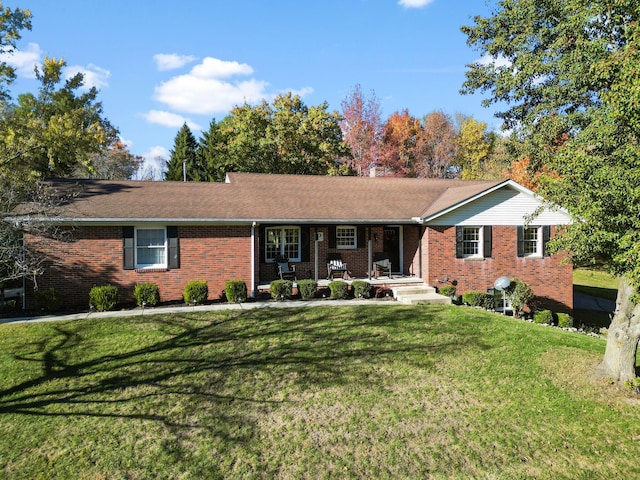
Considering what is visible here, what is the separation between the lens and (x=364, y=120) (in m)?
36.8

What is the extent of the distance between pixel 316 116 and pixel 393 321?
2113cm

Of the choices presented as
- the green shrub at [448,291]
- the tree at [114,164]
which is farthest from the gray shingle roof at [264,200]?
the tree at [114,164]

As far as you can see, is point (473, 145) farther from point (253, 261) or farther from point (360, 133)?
point (253, 261)

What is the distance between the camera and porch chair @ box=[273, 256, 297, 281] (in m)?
15.2

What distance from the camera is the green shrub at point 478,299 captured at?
14609mm

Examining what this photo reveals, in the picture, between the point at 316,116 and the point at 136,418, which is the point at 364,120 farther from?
the point at 136,418

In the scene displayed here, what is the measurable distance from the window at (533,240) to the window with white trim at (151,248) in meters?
13.4

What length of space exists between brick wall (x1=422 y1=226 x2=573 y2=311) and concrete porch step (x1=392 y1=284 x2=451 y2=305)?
0.70 m

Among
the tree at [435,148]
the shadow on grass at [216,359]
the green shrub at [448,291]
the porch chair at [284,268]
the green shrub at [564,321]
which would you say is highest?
the tree at [435,148]

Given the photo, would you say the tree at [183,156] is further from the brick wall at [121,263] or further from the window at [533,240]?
the window at [533,240]

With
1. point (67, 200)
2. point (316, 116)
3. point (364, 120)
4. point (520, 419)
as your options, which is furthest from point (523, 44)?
point (364, 120)

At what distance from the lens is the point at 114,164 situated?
131ft

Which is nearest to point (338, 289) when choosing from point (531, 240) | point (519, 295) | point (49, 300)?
point (519, 295)

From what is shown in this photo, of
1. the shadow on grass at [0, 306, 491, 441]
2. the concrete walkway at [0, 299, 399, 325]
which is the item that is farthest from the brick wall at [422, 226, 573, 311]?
the shadow on grass at [0, 306, 491, 441]
